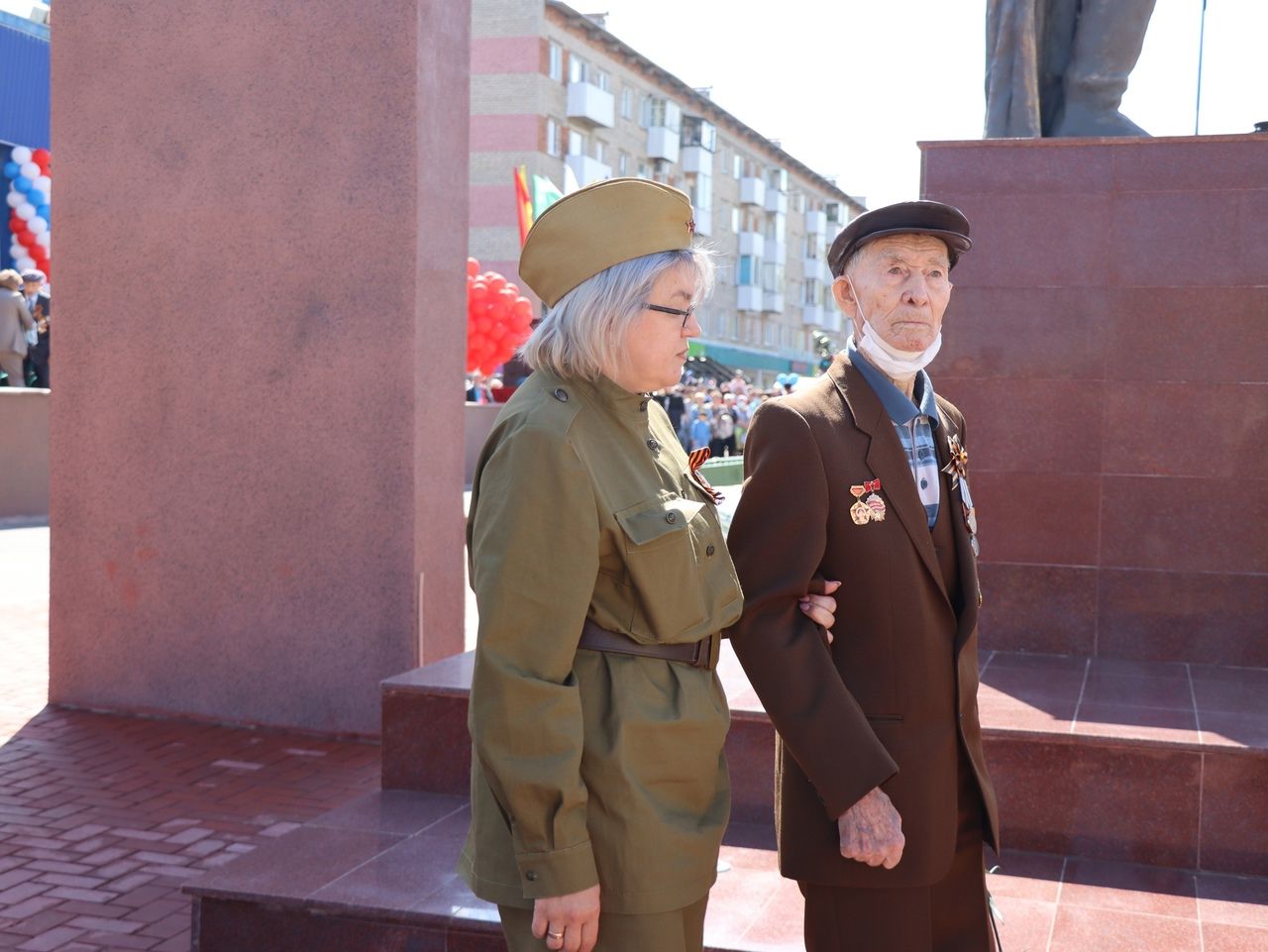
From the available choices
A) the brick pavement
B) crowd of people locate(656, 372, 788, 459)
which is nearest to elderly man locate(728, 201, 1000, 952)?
the brick pavement

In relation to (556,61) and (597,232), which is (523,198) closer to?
(556,61)

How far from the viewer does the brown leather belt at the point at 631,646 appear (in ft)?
7.18


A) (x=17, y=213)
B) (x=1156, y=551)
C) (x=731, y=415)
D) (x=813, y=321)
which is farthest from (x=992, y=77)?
(x=813, y=321)

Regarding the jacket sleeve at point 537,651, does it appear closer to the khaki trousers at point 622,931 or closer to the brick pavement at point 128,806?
the khaki trousers at point 622,931

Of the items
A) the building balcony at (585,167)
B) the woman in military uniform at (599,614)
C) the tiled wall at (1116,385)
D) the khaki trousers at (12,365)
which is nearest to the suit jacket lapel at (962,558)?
the woman in military uniform at (599,614)

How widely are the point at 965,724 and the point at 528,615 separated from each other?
36.3 inches

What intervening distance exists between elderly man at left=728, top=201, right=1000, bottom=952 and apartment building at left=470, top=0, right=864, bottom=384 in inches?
1302

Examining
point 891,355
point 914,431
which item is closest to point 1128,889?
A: point 914,431

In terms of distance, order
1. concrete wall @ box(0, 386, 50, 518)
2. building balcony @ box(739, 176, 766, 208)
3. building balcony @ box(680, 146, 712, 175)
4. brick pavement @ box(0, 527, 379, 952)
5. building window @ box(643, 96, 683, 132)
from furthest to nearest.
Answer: building balcony @ box(739, 176, 766, 208) < building balcony @ box(680, 146, 712, 175) < building window @ box(643, 96, 683, 132) < concrete wall @ box(0, 386, 50, 518) < brick pavement @ box(0, 527, 379, 952)

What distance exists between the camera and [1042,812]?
4465mm

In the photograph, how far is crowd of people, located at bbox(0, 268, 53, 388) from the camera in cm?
1545

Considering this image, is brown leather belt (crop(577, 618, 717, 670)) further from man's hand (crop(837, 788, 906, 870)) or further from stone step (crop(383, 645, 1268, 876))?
stone step (crop(383, 645, 1268, 876))

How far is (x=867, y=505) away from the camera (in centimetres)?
248

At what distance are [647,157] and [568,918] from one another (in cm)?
5780
